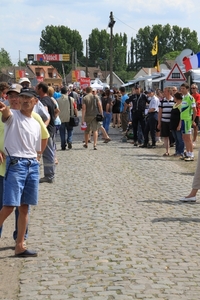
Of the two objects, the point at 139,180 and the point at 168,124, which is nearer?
the point at 139,180

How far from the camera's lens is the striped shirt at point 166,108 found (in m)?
17.7

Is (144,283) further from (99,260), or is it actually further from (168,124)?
(168,124)

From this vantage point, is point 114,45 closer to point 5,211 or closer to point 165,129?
point 165,129

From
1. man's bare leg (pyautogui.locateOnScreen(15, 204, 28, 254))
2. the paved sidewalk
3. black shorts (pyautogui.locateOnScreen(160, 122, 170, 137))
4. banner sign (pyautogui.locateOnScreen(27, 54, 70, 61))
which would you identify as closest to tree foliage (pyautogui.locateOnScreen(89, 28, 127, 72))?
banner sign (pyautogui.locateOnScreen(27, 54, 70, 61))

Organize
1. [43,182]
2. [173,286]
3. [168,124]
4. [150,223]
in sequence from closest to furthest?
[173,286] < [150,223] < [43,182] < [168,124]

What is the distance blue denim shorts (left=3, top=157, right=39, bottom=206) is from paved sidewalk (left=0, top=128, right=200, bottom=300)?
631 millimetres

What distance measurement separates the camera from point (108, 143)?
21859 mm

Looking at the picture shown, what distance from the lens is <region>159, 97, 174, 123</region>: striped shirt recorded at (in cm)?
1772

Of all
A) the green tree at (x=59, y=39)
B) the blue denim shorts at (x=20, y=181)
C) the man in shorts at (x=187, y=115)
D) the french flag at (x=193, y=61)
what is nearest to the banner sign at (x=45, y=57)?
the green tree at (x=59, y=39)

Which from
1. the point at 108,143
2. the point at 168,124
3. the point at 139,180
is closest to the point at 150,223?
the point at 139,180

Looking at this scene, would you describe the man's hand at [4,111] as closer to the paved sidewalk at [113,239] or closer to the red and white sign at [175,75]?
the paved sidewalk at [113,239]

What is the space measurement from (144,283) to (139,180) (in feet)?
23.1

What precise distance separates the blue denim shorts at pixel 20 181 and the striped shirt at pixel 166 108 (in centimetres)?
1128

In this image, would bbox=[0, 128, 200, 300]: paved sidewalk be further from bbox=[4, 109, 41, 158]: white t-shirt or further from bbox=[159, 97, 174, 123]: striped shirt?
bbox=[159, 97, 174, 123]: striped shirt
